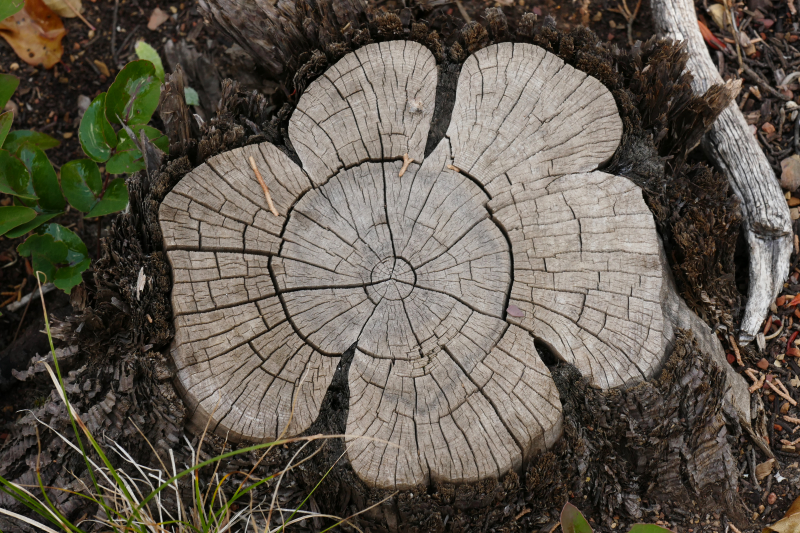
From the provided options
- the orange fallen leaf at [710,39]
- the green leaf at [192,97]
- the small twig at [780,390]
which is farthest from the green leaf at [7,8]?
the small twig at [780,390]

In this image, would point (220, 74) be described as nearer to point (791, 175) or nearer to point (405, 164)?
point (405, 164)

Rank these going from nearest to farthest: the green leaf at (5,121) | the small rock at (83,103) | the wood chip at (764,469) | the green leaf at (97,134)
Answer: the green leaf at (5,121) → the green leaf at (97,134) → the wood chip at (764,469) → the small rock at (83,103)

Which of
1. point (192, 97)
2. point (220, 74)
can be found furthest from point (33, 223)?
point (220, 74)

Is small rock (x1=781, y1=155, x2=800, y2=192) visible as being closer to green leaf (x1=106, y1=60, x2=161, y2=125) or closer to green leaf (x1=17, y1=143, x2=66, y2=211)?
green leaf (x1=106, y1=60, x2=161, y2=125)

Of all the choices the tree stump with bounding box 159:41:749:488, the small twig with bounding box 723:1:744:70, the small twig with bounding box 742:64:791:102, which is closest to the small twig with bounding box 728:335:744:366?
the tree stump with bounding box 159:41:749:488

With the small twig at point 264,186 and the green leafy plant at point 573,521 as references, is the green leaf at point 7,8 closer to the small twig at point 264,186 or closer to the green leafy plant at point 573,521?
the small twig at point 264,186

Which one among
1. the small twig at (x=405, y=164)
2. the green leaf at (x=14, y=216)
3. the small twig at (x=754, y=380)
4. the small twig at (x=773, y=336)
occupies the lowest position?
the small twig at (x=754, y=380)
